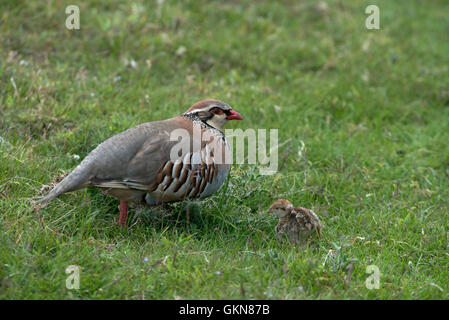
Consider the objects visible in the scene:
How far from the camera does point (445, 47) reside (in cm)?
993

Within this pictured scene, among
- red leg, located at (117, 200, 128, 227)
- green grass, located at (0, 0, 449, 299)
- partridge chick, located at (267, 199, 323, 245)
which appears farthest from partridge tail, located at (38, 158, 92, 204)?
partridge chick, located at (267, 199, 323, 245)

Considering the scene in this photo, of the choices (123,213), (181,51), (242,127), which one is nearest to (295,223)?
(123,213)

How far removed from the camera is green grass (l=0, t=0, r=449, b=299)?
13.7 ft

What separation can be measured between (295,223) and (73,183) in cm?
183

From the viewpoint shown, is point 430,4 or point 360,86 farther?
point 430,4

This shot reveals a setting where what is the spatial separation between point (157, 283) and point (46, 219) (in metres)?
1.23

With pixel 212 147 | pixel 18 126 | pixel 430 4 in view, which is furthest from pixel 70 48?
pixel 430 4

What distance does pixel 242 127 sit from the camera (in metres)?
7.02

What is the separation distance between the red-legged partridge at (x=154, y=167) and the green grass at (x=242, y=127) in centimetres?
24

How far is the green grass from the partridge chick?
0.34ft

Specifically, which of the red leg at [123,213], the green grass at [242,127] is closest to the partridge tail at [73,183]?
the green grass at [242,127]

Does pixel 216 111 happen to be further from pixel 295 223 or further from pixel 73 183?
pixel 73 183
